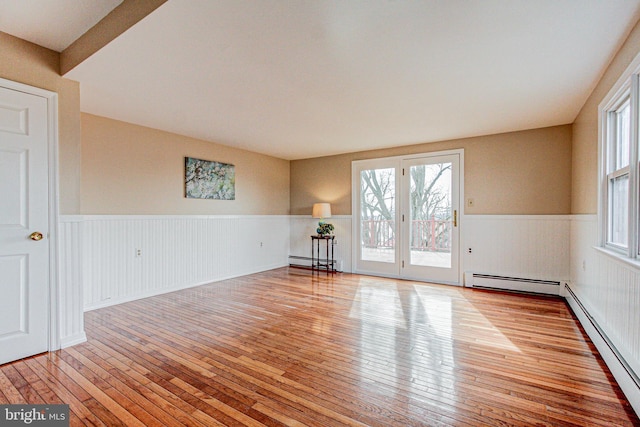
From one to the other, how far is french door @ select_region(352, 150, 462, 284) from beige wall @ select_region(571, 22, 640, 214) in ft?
4.74

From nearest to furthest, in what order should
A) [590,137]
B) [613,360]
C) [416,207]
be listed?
[613,360] < [590,137] < [416,207]

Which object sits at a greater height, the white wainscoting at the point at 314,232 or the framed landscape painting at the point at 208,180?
the framed landscape painting at the point at 208,180

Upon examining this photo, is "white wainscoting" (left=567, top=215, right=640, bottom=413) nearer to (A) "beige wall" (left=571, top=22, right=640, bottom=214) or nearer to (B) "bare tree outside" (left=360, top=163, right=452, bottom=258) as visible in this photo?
(A) "beige wall" (left=571, top=22, right=640, bottom=214)

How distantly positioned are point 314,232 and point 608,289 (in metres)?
4.66

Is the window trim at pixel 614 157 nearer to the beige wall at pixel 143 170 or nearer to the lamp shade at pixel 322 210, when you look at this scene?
the lamp shade at pixel 322 210

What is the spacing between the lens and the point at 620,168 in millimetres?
2414

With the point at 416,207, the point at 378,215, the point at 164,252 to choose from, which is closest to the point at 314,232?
the point at 378,215

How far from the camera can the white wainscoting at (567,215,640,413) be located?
1.88m

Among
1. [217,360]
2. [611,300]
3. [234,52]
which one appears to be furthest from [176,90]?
[611,300]

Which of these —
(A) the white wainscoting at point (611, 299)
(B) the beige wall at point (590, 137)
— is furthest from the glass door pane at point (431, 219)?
(A) the white wainscoting at point (611, 299)

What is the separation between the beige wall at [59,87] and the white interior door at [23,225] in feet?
0.38

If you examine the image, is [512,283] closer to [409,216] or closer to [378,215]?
[409,216]

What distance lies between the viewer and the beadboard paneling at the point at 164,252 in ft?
12.2

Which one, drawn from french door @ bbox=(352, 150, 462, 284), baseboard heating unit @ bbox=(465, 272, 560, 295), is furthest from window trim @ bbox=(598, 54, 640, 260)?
french door @ bbox=(352, 150, 462, 284)
